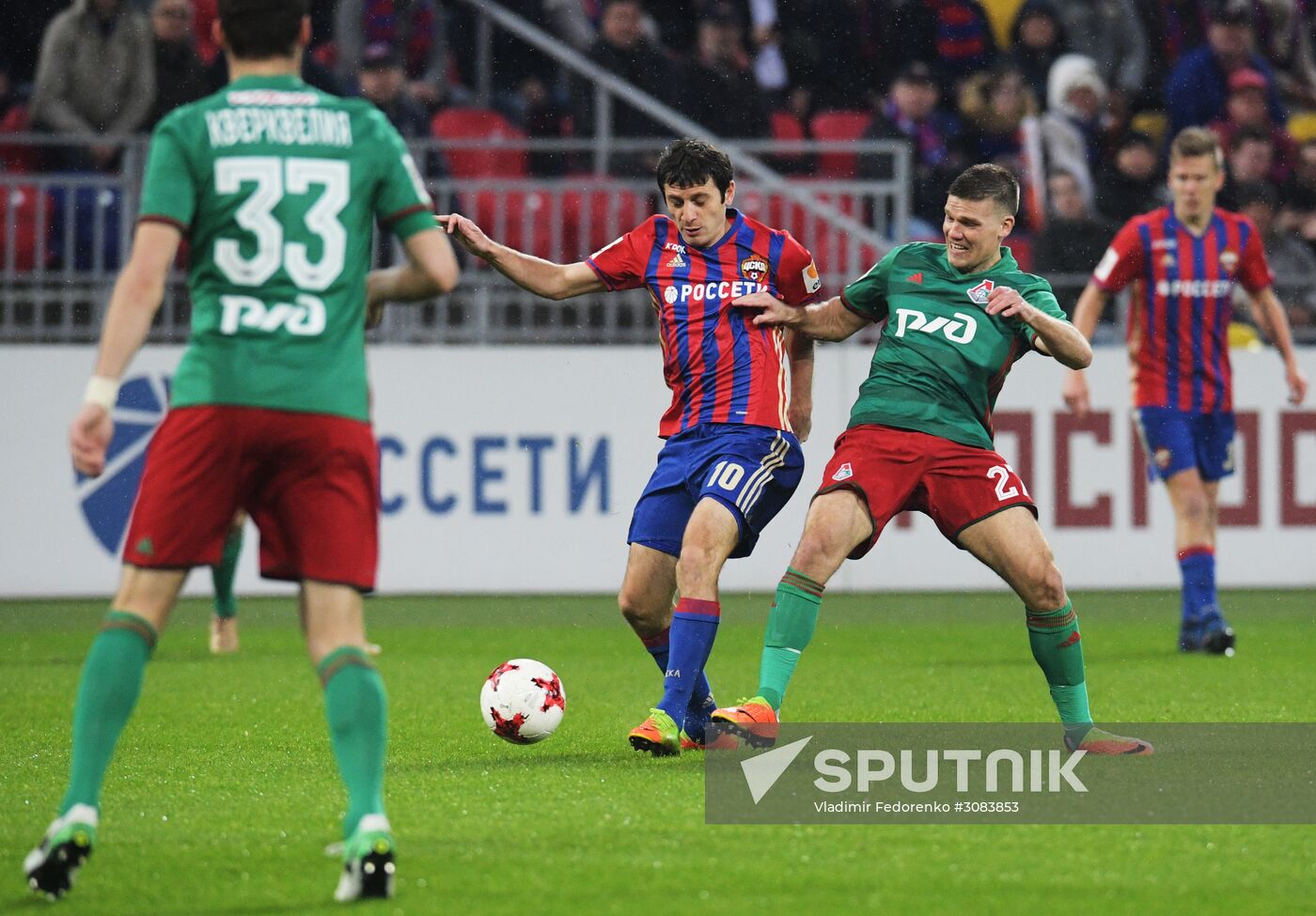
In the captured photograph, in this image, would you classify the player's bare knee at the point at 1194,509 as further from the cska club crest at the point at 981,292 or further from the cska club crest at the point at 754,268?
the cska club crest at the point at 754,268

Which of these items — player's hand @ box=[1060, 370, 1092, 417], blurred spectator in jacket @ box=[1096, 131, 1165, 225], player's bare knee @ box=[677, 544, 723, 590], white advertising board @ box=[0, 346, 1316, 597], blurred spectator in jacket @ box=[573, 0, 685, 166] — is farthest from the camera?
blurred spectator in jacket @ box=[1096, 131, 1165, 225]

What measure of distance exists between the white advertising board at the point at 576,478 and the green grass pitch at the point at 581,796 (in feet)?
5.34

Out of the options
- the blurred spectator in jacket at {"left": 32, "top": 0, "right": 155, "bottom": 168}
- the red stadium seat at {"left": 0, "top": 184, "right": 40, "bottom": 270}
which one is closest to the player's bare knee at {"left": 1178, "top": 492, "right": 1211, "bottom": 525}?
the red stadium seat at {"left": 0, "top": 184, "right": 40, "bottom": 270}

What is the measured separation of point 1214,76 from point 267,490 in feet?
44.6

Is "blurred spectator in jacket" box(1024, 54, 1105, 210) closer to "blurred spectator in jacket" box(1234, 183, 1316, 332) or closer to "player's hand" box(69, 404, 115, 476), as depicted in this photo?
"blurred spectator in jacket" box(1234, 183, 1316, 332)

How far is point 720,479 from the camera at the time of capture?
244 inches

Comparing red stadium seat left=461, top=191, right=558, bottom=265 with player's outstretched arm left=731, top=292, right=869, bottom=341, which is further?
red stadium seat left=461, top=191, right=558, bottom=265

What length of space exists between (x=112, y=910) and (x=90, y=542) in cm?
854

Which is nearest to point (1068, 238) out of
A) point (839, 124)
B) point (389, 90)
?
A: point (839, 124)

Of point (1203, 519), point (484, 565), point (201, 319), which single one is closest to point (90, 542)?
point (484, 565)

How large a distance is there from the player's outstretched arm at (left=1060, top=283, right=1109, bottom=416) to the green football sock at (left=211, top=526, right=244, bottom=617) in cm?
403

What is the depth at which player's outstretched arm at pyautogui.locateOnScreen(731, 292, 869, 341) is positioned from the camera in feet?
20.6

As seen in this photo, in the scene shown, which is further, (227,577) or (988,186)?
(227,577)

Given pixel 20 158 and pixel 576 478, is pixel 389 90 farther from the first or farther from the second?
pixel 576 478
